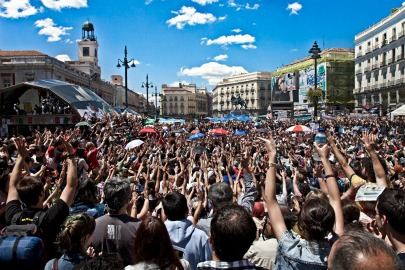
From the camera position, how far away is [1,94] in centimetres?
2361

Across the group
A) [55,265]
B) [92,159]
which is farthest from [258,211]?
[92,159]

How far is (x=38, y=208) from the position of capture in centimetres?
339

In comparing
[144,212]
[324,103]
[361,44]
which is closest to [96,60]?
[324,103]

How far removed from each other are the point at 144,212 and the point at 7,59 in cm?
4997

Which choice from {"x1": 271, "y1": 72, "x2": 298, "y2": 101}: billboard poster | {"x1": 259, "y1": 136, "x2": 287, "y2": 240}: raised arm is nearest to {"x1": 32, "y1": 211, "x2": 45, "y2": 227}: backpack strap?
{"x1": 259, "y1": 136, "x2": 287, "y2": 240}: raised arm

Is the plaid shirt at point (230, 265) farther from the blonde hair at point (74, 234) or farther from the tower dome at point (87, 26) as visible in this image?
the tower dome at point (87, 26)

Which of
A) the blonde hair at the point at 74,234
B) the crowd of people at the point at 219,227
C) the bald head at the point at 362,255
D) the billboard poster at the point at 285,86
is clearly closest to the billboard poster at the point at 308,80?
the billboard poster at the point at 285,86

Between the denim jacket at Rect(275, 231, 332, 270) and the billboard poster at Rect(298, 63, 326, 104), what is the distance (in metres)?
70.5

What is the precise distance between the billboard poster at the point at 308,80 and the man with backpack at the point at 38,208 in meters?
70.2

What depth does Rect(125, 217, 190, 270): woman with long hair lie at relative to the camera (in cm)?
243

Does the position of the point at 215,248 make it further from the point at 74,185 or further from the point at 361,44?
the point at 361,44

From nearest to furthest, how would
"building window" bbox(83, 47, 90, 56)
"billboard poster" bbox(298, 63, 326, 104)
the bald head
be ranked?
the bald head
"billboard poster" bbox(298, 63, 326, 104)
"building window" bbox(83, 47, 90, 56)

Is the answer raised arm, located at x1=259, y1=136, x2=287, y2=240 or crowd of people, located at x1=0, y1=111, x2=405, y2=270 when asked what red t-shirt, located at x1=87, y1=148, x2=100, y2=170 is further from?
raised arm, located at x1=259, y1=136, x2=287, y2=240

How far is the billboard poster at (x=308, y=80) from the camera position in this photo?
70.0m
